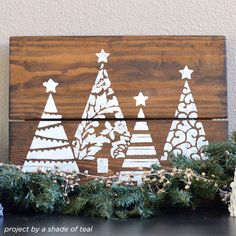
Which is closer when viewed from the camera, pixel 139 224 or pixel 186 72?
pixel 139 224

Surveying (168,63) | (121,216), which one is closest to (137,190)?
(121,216)

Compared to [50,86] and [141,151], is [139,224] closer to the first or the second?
[141,151]

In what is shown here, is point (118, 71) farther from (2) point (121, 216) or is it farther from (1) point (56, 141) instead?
(2) point (121, 216)

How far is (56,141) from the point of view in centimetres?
90

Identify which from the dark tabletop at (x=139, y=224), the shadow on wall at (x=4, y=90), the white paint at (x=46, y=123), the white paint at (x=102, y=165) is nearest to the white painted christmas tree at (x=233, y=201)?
the dark tabletop at (x=139, y=224)

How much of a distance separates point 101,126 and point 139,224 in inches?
10.1

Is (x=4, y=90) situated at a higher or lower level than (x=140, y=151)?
higher

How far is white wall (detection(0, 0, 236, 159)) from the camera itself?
0.95m

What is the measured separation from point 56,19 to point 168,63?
256 millimetres

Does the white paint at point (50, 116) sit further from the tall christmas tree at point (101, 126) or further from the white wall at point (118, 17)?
the white wall at point (118, 17)

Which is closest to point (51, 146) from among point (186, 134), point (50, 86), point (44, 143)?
point (44, 143)

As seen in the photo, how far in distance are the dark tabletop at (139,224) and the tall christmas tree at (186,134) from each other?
147 millimetres

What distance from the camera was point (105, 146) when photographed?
0.90 metres

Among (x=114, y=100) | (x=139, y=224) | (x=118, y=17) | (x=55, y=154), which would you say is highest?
(x=118, y=17)
